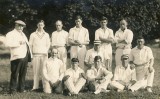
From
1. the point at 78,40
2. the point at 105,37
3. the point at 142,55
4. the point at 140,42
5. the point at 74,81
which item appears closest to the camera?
the point at 74,81

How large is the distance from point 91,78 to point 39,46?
1879 millimetres

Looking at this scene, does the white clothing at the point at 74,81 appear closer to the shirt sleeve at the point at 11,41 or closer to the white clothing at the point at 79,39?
the white clothing at the point at 79,39

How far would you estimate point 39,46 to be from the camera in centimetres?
1296

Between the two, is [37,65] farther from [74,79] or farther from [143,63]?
[143,63]

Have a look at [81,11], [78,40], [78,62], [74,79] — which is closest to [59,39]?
[78,40]

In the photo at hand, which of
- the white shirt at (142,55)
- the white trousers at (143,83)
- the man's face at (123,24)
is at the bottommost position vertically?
the white trousers at (143,83)

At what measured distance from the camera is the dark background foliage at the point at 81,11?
19.9 metres

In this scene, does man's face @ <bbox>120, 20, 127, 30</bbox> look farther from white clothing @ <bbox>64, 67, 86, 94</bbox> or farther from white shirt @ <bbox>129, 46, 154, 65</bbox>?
white clothing @ <bbox>64, 67, 86, 94</bbox>

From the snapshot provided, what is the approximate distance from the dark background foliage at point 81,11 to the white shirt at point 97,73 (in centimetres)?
718

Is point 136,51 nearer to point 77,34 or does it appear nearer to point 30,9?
point 77,34

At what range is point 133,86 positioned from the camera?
41.6ft

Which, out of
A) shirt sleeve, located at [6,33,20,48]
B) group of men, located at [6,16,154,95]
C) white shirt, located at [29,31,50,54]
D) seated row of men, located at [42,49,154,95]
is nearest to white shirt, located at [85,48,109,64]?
group of men, located at [6,16,154,95]

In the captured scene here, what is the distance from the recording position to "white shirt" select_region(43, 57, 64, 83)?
12.7 metres

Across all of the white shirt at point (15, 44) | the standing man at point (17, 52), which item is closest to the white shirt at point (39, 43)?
the standing man at point (17, 52)
